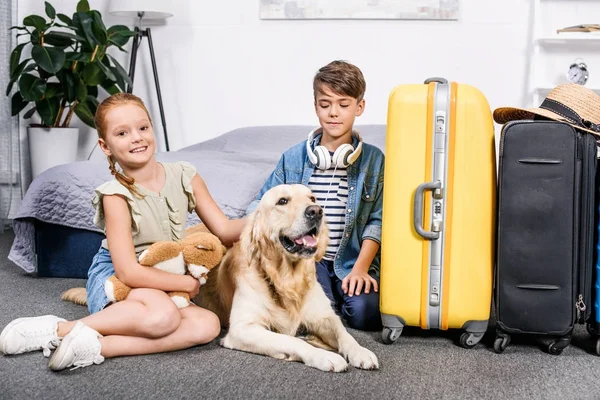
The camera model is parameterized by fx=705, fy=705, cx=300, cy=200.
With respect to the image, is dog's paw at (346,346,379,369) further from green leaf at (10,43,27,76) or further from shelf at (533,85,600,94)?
green leaf at (10,43,27,76)

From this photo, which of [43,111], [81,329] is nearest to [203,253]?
[81,329]

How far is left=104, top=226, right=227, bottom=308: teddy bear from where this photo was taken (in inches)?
72.9

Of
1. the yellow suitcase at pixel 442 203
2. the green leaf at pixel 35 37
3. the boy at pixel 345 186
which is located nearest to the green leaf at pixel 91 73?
the green leaf at pixel 35 37

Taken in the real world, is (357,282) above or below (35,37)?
below

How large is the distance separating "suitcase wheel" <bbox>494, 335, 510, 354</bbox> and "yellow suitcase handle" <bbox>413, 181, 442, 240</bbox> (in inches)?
12.5

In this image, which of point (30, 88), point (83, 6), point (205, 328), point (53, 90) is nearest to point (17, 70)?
point (30, 88)

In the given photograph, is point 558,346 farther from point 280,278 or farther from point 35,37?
point 35,37

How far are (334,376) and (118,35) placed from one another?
10.6ft

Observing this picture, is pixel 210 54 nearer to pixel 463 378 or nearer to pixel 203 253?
pixel 203 253

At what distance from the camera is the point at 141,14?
447 centimetres

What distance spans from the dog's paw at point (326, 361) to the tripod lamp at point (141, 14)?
2.98m

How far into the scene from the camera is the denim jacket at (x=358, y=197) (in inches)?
87.0

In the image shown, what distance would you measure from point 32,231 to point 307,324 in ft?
4.69

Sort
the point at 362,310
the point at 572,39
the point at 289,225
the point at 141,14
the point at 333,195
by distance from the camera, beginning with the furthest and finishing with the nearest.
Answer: the point at 141,14 < the point at 572,39 < the point at 333,195 < the point at 362,310 < the point at 289,225
